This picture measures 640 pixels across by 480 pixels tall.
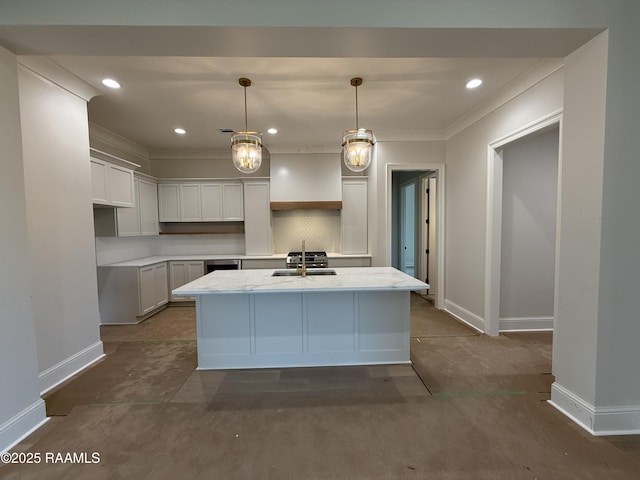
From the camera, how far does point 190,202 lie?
15.8 feet

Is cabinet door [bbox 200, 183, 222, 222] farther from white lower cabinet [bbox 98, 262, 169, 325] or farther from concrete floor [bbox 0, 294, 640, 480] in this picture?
concrete floor [bbox 0, 294, 640, 480]

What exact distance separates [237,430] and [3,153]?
2.30 m

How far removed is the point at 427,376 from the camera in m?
2.36

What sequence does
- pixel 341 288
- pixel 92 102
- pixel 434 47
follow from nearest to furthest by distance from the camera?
Answer: pixel 434 47
pixel 341 288
pixel 92 102

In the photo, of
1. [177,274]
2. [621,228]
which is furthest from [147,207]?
[621,228]

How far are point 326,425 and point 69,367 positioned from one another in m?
2.44

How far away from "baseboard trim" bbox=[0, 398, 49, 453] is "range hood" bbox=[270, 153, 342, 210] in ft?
11.4

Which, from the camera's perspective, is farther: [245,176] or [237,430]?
[245,176]

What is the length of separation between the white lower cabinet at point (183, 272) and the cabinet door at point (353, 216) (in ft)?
8.30

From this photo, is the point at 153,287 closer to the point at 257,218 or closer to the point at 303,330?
the point at 257,218

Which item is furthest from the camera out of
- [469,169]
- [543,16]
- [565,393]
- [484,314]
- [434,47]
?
[469,169]

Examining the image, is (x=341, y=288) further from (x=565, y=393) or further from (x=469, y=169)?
(x=469, y=169)

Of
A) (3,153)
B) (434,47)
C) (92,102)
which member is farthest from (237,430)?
(92,102)

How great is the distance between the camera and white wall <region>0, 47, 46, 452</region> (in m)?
1.64
